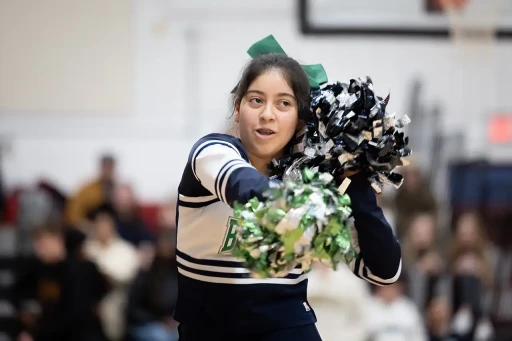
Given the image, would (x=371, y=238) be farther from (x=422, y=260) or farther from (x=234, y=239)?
(x=422, y=260)

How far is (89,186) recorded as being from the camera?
8.23m

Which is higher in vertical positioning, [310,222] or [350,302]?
[310,222]

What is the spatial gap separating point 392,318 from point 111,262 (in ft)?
6.88

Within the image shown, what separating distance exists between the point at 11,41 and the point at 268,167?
7503mm

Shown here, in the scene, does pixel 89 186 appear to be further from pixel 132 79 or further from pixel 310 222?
pixel 310 222

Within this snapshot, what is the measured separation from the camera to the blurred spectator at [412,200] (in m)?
7.64

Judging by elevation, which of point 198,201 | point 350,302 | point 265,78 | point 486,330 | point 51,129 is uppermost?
point 265,78

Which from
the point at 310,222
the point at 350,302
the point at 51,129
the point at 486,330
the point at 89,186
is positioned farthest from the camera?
the point at 51,129

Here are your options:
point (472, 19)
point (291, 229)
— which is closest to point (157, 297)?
point (472, 19)

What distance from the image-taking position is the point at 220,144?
7.44 ft

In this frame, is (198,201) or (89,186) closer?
(198,201)

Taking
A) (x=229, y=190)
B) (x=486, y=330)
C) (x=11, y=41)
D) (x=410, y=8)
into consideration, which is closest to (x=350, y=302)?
(x=486, y=330)

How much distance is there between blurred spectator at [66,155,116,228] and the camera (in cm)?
800

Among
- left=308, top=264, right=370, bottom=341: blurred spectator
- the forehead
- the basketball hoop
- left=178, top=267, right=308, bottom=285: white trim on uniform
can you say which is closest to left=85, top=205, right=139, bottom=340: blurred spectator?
left=308, top=264, right=370, bottom=341: blurred spectator
